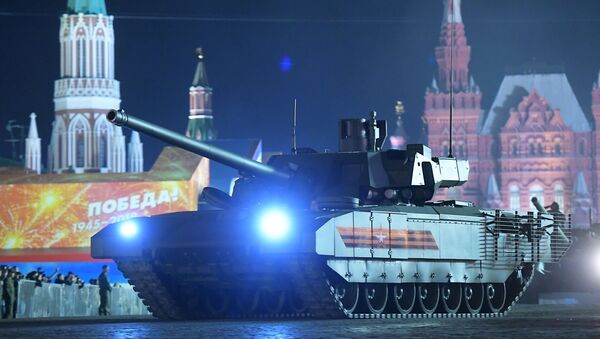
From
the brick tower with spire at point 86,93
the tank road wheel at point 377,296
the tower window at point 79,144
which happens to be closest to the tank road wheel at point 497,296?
the tank road wheel at point 377,296

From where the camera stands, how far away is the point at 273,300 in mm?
26547

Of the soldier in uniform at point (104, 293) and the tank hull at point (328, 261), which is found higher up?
the tank hull at point (328, 261)

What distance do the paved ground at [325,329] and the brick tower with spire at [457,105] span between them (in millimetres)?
147461

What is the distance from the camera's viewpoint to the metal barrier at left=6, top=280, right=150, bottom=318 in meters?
33.8

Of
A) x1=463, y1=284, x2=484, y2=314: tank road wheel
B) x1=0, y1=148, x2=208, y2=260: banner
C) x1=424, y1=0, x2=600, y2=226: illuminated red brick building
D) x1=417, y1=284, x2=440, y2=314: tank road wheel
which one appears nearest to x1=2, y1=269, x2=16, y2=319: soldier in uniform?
x1=417, y1=284, x2=440, y2=314: tank road wheel

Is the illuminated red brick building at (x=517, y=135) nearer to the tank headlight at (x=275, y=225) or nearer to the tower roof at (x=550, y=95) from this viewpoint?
the tower roof at (x=550, y=95)

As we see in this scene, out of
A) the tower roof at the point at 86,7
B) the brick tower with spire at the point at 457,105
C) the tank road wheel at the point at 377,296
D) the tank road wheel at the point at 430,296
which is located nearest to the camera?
the tank road wheel at the point at 377,296

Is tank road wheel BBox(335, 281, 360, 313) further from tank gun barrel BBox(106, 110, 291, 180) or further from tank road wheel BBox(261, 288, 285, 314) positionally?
tank gun barrel BBox(106, 110, 291, 180)

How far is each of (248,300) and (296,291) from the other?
1.63 m

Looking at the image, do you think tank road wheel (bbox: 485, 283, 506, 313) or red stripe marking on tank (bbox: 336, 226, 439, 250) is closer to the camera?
red stripe marking on tank (bbox: 336, 226, 439, 250)

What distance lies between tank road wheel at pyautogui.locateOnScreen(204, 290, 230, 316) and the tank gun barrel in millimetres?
2364

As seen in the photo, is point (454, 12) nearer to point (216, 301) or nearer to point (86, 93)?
point (86, 93)

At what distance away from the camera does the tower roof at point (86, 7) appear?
4934 inches

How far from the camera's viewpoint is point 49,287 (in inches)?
1358
